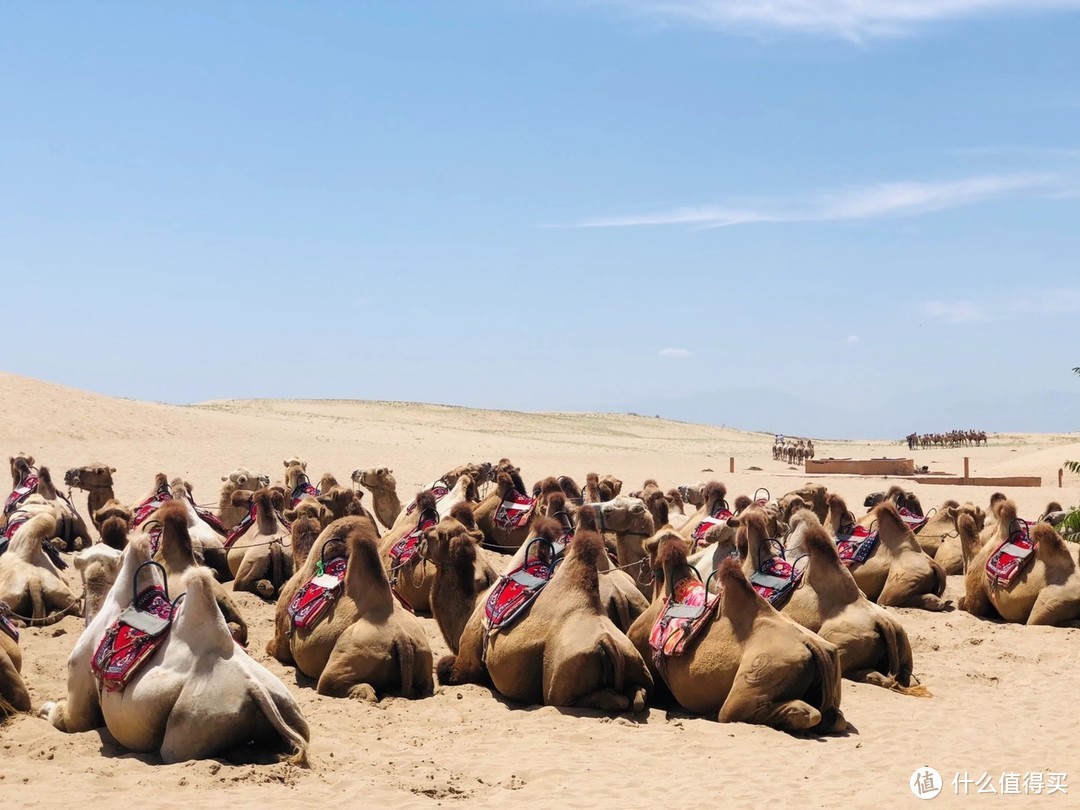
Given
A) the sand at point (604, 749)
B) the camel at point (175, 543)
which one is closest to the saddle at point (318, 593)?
the sand at point (604, 749)

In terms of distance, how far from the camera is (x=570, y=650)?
7.63 meters

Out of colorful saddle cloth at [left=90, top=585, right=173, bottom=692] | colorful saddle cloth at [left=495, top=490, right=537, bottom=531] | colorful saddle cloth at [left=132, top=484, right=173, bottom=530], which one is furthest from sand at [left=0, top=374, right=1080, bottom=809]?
colorful saddle cloth at [left=495, top=490, right=537, bottom=531]

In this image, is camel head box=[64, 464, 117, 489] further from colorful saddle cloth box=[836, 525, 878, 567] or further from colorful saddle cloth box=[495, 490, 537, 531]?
colorful saddle cloth box=[836, 525, 878, 567]

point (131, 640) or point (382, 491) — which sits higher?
point (382, 491)

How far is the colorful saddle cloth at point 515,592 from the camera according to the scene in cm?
808

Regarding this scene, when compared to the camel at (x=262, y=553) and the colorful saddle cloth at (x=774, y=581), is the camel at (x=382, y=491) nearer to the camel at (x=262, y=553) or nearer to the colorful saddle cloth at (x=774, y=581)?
the camel at (x=262, y=553)

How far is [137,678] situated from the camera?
20.5 feet

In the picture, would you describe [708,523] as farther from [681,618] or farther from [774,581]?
[681,618]

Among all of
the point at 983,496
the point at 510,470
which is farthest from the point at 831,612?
the point at 983,496

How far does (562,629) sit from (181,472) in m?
20.6

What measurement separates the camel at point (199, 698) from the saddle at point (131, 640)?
3cm

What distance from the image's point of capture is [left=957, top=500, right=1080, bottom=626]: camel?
11.1m

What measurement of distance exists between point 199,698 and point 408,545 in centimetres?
451

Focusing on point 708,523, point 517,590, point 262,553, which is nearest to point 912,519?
point 708,523
